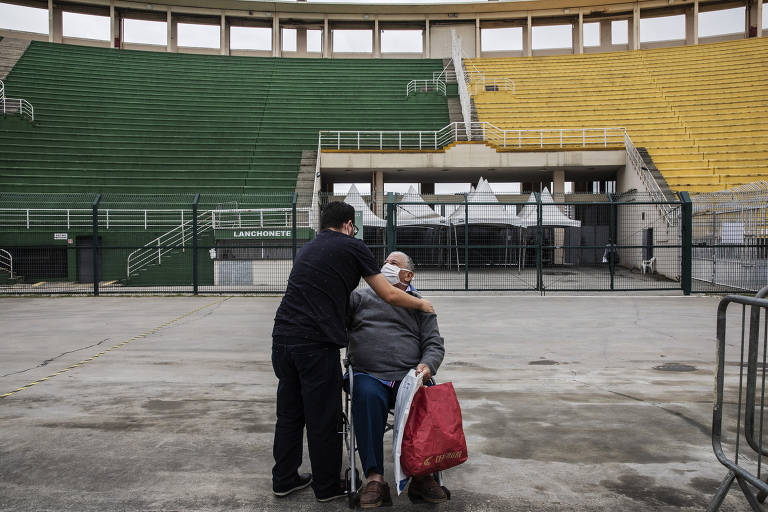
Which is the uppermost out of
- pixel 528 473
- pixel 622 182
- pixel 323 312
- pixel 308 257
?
pixel 622 182

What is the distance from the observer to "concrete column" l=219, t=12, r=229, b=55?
124ft

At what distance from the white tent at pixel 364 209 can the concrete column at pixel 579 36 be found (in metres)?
23.1

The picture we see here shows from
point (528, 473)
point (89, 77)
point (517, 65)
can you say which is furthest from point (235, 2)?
point (528, 473)

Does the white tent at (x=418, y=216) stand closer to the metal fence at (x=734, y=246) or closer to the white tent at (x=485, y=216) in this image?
the white tent at (x=485, y=216)

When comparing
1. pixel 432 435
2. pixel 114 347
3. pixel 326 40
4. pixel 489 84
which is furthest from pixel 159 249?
pixel 326 40

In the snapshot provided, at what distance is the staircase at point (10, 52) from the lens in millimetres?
30188

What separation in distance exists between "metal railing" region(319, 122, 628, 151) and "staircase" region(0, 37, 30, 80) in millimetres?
16425

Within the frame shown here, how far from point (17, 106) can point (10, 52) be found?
7.21m

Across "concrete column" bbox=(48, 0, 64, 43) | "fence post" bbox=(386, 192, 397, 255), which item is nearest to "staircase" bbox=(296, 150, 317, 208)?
"fence post" bbox=(386, 192, 397, 255)

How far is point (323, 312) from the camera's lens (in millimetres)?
3582

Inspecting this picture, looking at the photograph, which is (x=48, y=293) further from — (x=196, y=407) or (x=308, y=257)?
(x=308, y=257)

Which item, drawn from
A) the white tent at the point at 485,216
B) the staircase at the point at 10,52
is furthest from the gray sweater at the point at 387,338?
the staircase at the point at 10,52

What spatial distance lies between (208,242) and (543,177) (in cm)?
1628

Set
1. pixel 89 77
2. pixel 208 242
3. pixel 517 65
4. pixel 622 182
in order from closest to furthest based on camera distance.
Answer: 1. pixel 208 242
2. pixel 622 182
3. pixel 89 77
4. pixel 517 65
